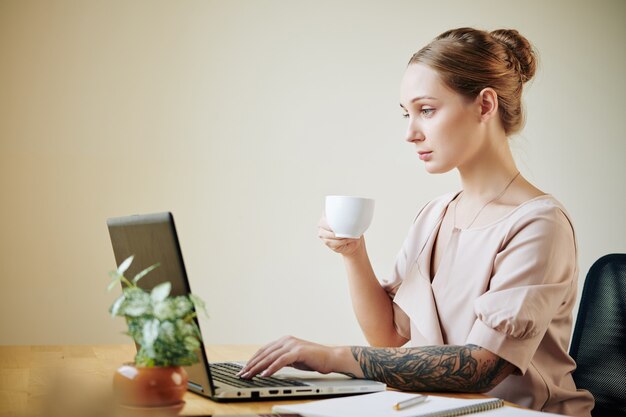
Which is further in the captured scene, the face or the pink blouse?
the face

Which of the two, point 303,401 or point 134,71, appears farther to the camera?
point 134,71

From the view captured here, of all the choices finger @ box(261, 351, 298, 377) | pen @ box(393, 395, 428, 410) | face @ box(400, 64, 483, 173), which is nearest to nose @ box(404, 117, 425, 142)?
face @ box(400, 64, 483, 173)

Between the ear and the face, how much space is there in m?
0.01

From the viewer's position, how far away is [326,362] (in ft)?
3.99

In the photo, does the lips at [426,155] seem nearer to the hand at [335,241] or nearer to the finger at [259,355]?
the hand at [335,241]

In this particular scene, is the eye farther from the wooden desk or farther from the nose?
the wooden desk

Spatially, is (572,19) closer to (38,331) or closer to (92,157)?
(92,157)

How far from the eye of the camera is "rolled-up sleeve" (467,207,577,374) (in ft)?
4.21

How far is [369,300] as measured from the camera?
176 cm

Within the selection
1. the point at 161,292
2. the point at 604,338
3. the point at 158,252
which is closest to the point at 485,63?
the point at 604,338

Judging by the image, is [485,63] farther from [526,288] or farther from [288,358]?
[288,358]

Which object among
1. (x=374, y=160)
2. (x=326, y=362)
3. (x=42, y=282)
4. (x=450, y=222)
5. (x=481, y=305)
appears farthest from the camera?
(x=374, y=160)

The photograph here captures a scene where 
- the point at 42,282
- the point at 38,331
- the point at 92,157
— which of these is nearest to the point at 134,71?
the point at 92,157

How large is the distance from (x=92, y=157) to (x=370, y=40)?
1281mm
